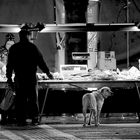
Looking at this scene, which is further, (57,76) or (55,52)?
(55,52)

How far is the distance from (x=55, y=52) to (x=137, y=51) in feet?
8.13

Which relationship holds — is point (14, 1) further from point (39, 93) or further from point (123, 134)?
point (123, 134)

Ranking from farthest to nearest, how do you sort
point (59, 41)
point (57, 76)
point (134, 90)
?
point (59, 41) < point (134, 90) < point (57, 76)

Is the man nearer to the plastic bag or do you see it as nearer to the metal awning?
the metal awning

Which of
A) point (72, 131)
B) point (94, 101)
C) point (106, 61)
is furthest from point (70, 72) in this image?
point (72, 131)

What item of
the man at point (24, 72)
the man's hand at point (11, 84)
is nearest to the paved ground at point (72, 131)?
the man at point (24, 72)

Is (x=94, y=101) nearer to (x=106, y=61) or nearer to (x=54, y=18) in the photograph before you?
(x=106, y=61)

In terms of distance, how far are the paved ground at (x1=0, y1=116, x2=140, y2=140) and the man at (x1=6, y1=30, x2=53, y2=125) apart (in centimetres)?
49

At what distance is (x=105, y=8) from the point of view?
14492mm

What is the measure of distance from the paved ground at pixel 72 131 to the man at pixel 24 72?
1.59 feet

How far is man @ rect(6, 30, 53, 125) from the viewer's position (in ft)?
37.7

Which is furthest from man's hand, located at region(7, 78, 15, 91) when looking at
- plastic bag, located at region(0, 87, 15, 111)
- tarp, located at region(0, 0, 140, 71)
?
tarp, located at region(0, 0, 140, 71)

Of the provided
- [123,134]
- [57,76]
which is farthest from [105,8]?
[123,134]

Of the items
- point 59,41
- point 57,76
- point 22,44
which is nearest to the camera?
point 22,44
